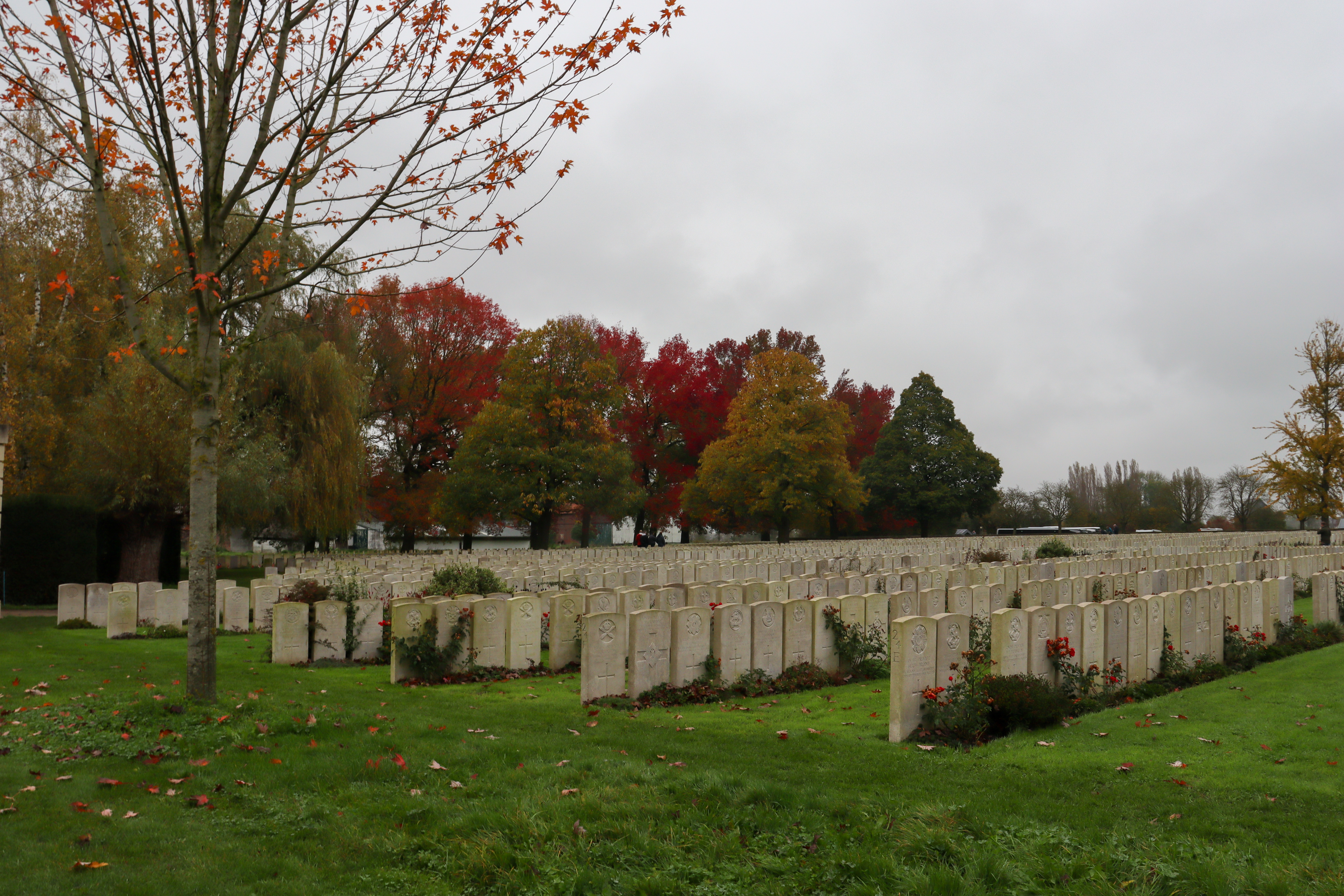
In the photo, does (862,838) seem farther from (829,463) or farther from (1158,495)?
(1158,495)

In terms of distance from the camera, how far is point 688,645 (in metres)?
8.63

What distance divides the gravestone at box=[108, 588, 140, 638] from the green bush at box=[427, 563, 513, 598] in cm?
412

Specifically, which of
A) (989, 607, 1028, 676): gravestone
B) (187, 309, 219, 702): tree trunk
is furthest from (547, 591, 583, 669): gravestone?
(989, 607, 1028, 676): gravestone

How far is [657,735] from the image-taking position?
6.80 m

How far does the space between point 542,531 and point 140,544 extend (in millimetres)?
14299

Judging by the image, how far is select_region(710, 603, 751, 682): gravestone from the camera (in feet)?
28.9

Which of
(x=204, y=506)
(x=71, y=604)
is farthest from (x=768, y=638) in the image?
(x=71, y=604)

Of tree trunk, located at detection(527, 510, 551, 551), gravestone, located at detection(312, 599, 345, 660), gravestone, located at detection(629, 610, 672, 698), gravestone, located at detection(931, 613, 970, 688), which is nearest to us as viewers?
gravestone, located at detection(931, 613, 970, 688)

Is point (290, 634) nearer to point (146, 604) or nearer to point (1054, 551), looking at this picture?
point (146, 604)

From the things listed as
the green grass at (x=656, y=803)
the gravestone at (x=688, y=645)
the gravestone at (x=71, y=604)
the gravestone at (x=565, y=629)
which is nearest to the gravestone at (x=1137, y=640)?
the green grass at (x=656, y=803)

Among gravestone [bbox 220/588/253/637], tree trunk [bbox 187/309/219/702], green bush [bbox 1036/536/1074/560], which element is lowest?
gravestone [bbox 220/588/253/637]

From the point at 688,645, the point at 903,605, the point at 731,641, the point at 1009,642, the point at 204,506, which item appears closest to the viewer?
the point at 204,506

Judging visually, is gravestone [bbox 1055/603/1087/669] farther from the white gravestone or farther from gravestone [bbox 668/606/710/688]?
the white gravestone

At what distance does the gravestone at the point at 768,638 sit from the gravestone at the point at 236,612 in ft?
27.0
